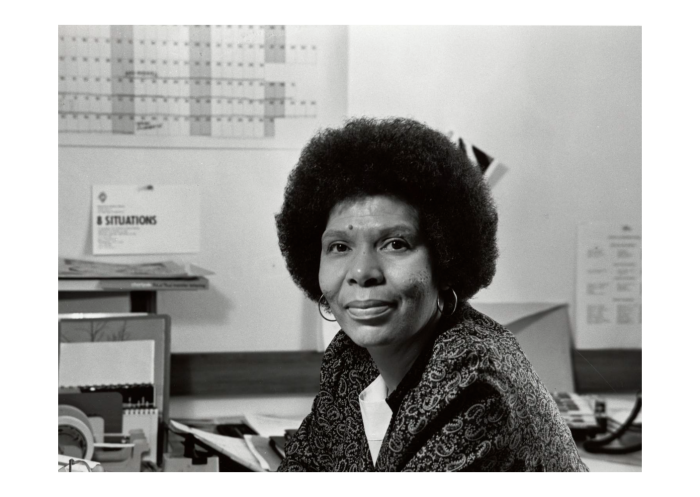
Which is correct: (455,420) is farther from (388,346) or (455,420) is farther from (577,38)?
(577,38)

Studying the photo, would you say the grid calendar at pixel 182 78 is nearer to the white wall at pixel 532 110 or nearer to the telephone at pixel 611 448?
the white wall at pixel 532 110

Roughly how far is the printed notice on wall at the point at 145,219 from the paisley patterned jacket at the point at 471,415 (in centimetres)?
99

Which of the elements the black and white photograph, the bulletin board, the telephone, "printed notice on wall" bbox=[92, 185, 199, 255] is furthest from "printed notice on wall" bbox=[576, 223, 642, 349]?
"printed notice on wall" bbox=[92, 185, 199, 255]

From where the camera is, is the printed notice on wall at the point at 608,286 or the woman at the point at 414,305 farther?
the printed notice on wall at the point at 608,286

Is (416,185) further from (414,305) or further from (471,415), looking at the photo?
(471,415)

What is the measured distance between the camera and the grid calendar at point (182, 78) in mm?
1812

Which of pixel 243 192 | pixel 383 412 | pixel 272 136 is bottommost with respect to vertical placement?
pixel 383 412

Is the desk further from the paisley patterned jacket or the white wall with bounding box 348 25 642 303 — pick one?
the paisley patterned jacket

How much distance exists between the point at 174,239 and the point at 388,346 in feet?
3.38

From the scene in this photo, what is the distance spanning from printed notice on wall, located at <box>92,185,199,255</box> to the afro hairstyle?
33.0 inches

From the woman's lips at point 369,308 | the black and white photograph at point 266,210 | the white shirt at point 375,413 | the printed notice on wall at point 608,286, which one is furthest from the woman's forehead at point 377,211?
the printed notice on wall at point 608,286

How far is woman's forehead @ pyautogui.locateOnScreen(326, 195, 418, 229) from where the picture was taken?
954mm
